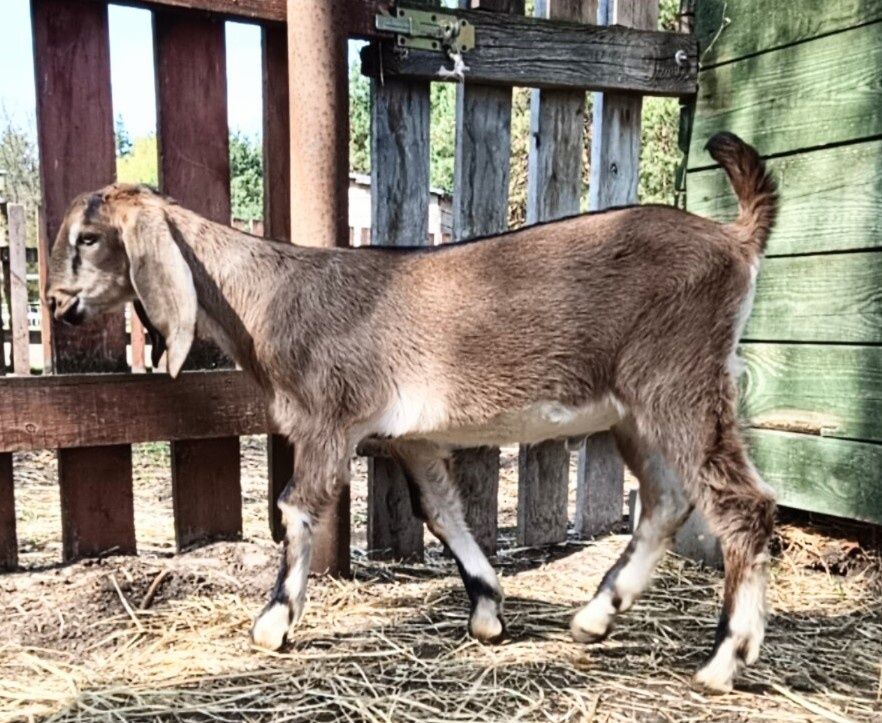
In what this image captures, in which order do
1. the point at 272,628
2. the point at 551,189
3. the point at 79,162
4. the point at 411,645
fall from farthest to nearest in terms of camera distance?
the point at 551,189 → the point at 79,162 → the point at 411,645 → the point at 272,628

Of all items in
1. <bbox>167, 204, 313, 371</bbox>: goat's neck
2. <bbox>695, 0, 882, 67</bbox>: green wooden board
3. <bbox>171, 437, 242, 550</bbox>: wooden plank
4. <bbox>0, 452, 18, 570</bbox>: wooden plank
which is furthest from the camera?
<bbox>171, 437, 242, 550</bbox>: wooden plank

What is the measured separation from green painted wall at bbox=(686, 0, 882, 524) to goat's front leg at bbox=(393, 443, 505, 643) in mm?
1344

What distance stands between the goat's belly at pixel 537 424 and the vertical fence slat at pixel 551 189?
3.03ft

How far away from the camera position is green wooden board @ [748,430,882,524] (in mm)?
3234

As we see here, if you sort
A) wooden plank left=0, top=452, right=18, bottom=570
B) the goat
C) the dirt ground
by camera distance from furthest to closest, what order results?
wooden plank left=0, top=452, right=18, bottom=570 → the goat → the dirt ground

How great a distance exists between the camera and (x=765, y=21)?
3.60 m

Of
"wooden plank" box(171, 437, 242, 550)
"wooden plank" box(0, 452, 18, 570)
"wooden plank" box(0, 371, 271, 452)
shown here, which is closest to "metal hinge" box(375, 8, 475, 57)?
"wooden plank" box(0, 371, 271, 452)

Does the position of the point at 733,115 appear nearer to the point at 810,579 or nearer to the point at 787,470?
the point at 787,470

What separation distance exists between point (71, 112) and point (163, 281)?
801 mm

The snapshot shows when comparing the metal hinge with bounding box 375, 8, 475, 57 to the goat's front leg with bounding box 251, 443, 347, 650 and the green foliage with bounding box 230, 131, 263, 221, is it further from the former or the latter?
the green foliage with bounding box 230, 131, 263, 221

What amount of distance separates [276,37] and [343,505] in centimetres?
179

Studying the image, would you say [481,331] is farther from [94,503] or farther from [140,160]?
[140,160]

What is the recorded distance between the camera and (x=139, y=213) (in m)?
2.80

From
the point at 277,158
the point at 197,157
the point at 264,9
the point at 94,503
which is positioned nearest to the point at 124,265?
the point at 197,157
